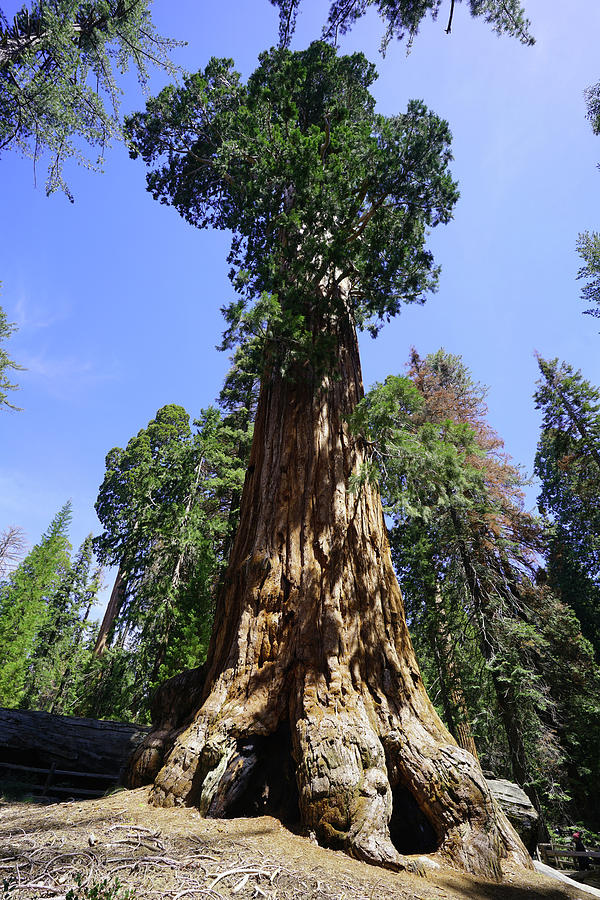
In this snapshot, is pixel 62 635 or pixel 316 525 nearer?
pixel 316 525

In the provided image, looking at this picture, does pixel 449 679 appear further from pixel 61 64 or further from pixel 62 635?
pixel 62 635

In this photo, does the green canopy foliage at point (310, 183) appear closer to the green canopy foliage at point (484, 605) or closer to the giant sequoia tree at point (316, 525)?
the giant sequoia tree at point (316, 525)

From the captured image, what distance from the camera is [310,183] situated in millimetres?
6191

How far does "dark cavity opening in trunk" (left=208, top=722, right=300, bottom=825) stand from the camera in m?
3.76

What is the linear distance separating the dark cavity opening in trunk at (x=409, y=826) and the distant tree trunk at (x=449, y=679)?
7.52 metres

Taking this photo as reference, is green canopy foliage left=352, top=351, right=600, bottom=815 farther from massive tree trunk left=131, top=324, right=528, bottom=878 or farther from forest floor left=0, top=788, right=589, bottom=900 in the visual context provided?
forest floor left=0, top=788, right=589, bottom=900

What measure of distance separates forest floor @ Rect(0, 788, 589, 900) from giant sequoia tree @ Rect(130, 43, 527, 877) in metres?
0.30

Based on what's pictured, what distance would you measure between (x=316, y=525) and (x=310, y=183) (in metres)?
4.96

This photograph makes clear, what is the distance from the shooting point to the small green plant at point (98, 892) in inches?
66.9

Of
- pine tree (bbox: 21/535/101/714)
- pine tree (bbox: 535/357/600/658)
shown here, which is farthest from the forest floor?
pine tree (bbox: 21/535/101/714)

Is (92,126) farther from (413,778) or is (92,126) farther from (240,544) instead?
(413,778)

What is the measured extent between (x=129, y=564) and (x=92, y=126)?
10.2 meters

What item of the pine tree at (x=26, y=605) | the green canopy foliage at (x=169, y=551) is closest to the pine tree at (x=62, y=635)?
the pine tree at (x=26, y=605)

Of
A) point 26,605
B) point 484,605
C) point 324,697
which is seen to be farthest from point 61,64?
point 26,605
